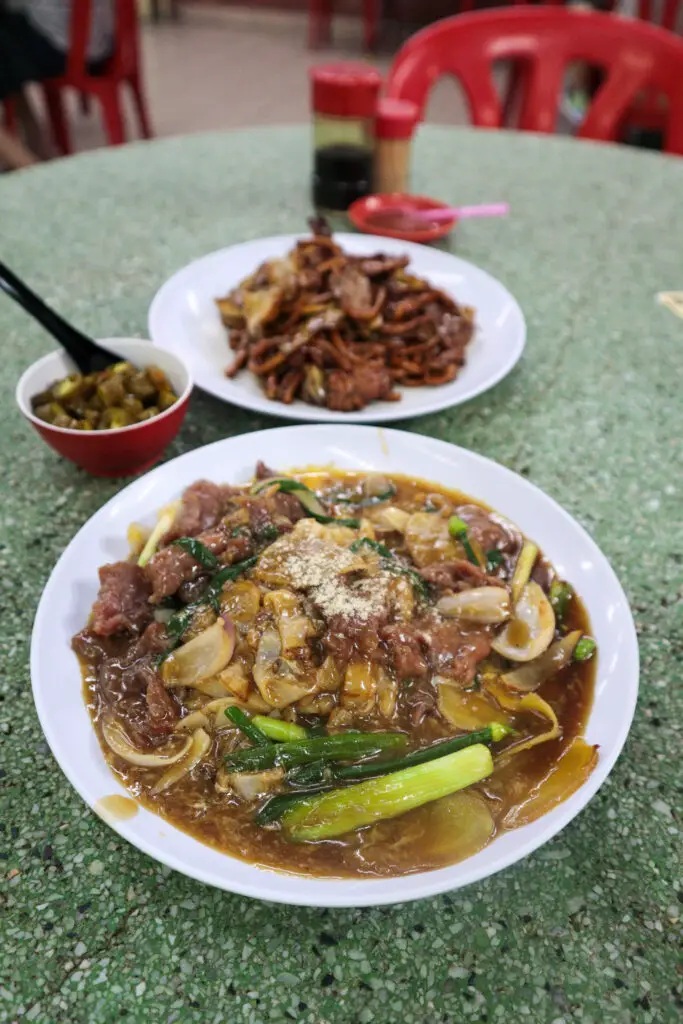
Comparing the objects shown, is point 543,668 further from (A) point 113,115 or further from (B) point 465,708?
(A) point 113,115

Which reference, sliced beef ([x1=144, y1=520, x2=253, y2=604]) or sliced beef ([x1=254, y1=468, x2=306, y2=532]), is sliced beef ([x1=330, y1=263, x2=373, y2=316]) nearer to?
sliced beef ([x1=254, y1=468, x2=306, y2=532])

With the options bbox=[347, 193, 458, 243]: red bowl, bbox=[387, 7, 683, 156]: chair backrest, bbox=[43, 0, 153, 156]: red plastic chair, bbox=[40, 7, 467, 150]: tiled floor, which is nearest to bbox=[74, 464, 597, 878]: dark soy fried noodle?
bbox=[347, 193, 458, 243]: red bowl

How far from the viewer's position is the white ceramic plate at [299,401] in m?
1.89

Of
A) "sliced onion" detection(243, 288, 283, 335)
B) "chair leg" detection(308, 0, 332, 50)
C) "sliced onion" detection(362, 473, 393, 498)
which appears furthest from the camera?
"chair leg" detection(308, 0, 332, 50)

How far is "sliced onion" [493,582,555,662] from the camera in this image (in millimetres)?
1320

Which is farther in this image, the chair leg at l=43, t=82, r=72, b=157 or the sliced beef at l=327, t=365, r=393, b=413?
the chair leg at l=43, t=82, r=72, b=157

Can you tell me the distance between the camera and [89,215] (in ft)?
9.45

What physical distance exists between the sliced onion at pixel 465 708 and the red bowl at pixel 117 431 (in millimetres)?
838

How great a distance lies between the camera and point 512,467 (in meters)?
1.88

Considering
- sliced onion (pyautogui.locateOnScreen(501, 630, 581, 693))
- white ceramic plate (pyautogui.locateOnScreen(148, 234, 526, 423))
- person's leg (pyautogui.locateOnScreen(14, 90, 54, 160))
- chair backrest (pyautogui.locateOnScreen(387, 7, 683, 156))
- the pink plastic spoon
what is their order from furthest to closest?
person's leg (pyautogui.locateOnScreen(14, 90, 54, 160)) → chair backrest (pyautogui.locateOnScreen(387, 7, 683, 156)) → the pink plastic spoon → white ceramic plate (pyautogui.locateOnScreen(148, 234, 526, 423)) → sliced onion (pyautogui.locateOnScreen(501, 630, 581, 693))

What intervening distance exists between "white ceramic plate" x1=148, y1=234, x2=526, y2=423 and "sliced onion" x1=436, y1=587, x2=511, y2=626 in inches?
24.0

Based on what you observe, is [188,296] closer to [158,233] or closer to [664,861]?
[158,233]

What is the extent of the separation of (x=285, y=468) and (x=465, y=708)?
714 mm

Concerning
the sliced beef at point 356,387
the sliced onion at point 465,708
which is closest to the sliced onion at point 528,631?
the sliced onion at point 465,708
